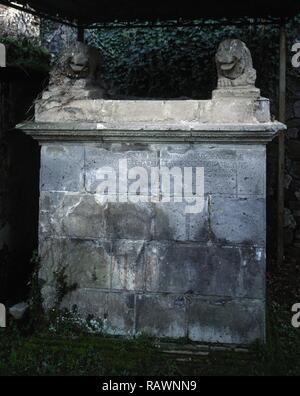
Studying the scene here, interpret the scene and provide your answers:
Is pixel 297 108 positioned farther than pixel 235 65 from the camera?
Yes

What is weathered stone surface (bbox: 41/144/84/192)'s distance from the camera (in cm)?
358

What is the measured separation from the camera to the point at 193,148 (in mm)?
3410

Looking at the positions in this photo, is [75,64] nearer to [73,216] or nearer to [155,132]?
[155,132]

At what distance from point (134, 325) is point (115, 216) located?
0.91m

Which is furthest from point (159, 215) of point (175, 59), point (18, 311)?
point (175, 59)

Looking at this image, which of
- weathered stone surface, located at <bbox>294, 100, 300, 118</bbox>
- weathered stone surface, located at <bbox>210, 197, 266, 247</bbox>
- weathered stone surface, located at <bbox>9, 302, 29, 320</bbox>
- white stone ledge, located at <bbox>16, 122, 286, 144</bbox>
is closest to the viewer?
white stone ledge, located at <bbox>16, 122, 286, 144</bbox>

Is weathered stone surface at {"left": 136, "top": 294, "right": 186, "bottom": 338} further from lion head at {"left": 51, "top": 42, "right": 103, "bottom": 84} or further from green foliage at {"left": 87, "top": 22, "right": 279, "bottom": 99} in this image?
green foliage at {"left": 87, "top": 22, "right": 279, "bottom": 99}

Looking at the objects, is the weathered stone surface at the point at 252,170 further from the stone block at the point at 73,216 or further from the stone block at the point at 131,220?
the stone block at the point at 73,216

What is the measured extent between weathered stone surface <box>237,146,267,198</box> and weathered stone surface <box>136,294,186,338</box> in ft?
3.35

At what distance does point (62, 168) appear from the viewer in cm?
361

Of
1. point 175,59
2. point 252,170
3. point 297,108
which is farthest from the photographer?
point 175,59

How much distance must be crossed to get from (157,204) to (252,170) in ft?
2.58

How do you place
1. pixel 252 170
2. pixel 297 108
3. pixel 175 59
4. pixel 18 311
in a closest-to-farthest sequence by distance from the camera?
pixel 252 170 < pixel 18 311 < pixel 297 108 < pixel 175 59

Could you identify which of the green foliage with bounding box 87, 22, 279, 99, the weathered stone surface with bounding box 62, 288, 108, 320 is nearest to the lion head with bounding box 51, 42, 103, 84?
the weathered stone surface with bounding box 62, 288, 108, 320
